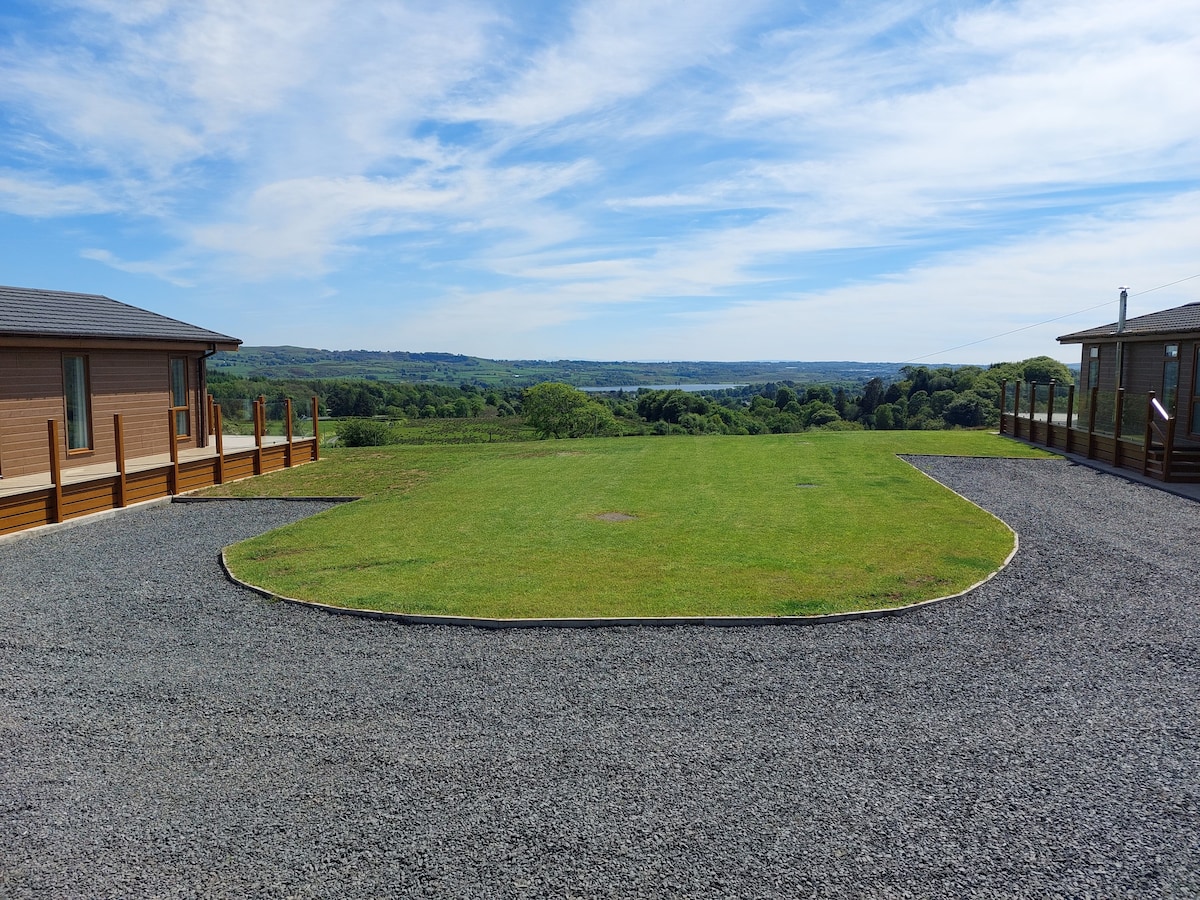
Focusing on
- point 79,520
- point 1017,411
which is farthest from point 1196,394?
point 79,520

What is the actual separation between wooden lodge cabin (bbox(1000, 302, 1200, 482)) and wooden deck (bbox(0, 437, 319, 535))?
19.2 metres

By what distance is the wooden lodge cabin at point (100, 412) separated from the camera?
14.0 m

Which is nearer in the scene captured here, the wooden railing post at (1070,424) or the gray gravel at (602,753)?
the gray gravel at (602,753)

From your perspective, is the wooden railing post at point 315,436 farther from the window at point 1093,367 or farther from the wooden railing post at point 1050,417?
the window at point 1093,367

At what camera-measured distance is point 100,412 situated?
1642 cm

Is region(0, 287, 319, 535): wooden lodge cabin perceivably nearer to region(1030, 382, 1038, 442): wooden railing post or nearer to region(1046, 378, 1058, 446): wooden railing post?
region(1046, 378, 1058, 446): wooden railing post

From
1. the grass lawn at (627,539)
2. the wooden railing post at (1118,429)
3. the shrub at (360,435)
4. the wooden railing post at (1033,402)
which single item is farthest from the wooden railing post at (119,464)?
the wooden railing post at (1033,402)

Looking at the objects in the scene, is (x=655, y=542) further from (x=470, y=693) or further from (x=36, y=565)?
(x=36, y=565)

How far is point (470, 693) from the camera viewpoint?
22.3 ft

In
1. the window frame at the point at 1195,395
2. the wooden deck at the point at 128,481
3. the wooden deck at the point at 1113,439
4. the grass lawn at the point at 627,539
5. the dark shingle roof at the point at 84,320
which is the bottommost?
the grass lawn at the point at 627,539

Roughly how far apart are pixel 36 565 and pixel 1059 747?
38.6 feet

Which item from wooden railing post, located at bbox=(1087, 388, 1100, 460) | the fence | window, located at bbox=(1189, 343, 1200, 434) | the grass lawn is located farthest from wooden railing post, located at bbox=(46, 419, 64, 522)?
window, located at bbox=(1189, 343, 1200, 434)

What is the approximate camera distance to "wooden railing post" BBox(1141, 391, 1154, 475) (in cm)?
1742

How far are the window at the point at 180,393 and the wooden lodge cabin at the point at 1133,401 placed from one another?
2101 cm
